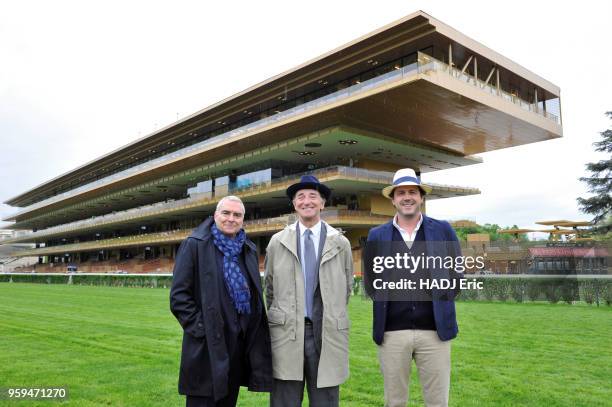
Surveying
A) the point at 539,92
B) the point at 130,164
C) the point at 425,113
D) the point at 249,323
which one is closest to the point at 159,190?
the point at 130,164

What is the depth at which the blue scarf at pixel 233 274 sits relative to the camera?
3.90m

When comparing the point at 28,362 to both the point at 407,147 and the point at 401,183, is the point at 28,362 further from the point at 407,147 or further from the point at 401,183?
the point at 407,147

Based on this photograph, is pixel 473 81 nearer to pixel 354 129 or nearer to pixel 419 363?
pixel 354 129

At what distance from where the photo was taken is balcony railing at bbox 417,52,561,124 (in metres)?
27.4

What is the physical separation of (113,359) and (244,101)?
35.3 metres

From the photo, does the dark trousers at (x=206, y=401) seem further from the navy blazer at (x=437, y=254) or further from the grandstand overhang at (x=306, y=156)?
the grandstand overhang at (x=306, y=156)

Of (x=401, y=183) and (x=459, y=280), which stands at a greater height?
(x=401, y=183)

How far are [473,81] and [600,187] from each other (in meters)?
23.0

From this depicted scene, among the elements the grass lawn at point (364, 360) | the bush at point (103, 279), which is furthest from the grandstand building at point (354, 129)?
the grass lawn at point (364, 360)

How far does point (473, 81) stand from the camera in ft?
100.0

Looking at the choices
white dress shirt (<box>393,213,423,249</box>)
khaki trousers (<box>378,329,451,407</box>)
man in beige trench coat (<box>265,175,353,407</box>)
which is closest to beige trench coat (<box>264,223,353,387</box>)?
man in beige trench coat (<box>265,175,353,407</box>)

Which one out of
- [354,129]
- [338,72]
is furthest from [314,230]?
[338,72]

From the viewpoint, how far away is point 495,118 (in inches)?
1324

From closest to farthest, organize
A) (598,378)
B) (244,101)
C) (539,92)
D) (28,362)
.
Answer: (598,378) → (28,362) → (539,92) → (244,101)
